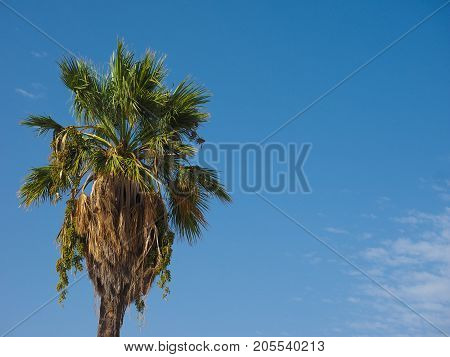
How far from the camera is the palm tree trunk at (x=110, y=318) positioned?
14272 mm

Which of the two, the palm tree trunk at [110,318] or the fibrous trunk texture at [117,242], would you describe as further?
the fibrous trunk texture at [117,242]

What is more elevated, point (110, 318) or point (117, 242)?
point (117, 242)

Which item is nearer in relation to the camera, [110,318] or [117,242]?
[110,318]

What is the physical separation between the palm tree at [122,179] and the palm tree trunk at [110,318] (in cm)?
2

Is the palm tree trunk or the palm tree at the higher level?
the palm tree

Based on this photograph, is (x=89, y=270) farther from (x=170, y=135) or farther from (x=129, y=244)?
(x=170, y=135)

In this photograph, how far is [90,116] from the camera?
52.5ft

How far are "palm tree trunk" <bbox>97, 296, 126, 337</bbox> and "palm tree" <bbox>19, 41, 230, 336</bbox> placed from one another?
0.02m

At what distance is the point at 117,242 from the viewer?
14.6 metres

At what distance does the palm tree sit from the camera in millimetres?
14641

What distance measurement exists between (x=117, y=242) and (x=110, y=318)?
1497 mm

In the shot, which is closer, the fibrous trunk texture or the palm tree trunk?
the palm tree trunk
